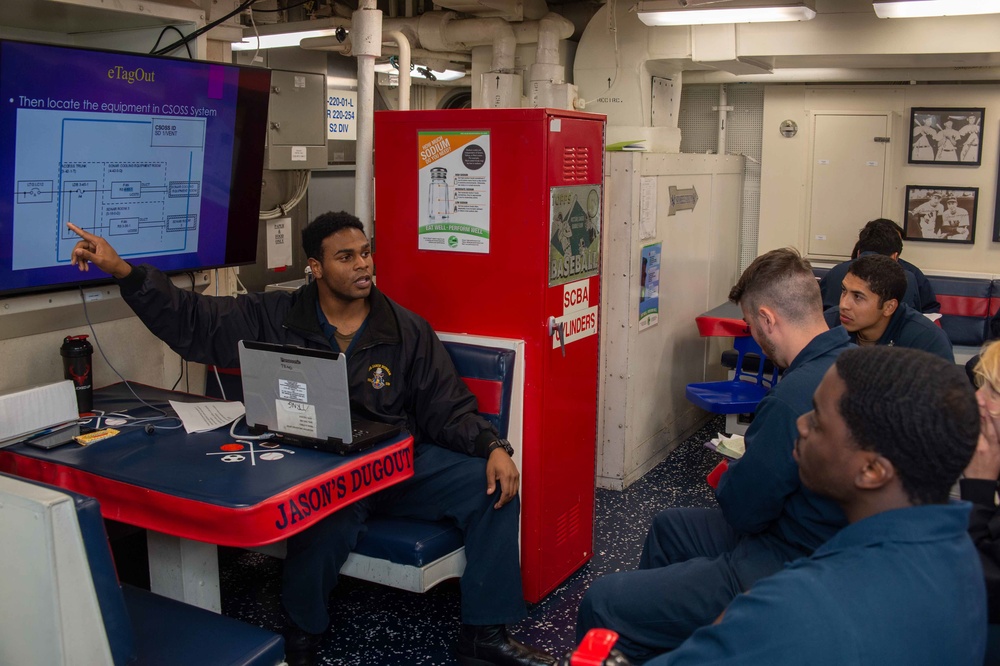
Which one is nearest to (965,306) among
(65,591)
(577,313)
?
(577,313)

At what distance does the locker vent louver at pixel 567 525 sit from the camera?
3.67 m

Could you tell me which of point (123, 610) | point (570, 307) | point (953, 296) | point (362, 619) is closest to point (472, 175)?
point (570, 307)

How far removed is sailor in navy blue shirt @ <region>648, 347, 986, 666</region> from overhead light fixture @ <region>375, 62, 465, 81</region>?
17.0ft

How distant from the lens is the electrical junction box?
4.90 metres

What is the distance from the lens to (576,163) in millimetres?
3557

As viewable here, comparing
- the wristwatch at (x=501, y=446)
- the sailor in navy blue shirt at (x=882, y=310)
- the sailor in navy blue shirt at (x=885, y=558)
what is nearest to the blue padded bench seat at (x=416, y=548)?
the wristwatch at (x=501, y=446)

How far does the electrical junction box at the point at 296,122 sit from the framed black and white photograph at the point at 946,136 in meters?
3.78

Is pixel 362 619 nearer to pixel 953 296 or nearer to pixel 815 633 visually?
pixel 815 633

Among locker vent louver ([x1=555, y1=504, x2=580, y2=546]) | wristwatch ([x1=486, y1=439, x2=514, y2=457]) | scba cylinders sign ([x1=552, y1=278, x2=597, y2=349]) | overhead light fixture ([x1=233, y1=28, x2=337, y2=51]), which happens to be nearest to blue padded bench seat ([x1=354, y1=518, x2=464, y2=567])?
wristwatch ([x1=486, y1=439, x2=514, y2=457])

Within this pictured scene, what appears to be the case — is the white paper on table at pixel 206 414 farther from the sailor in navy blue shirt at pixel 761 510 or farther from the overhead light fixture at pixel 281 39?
the overhead light fixture at pixel 281 39

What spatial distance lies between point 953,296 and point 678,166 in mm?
2181

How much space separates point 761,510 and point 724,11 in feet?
10.2

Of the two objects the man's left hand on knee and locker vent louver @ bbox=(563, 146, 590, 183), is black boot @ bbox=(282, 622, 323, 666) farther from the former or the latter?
locker vent louver @ bbox=(563, 146, 590, 183)

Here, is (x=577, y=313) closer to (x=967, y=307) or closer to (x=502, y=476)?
(x=502, y=476)
